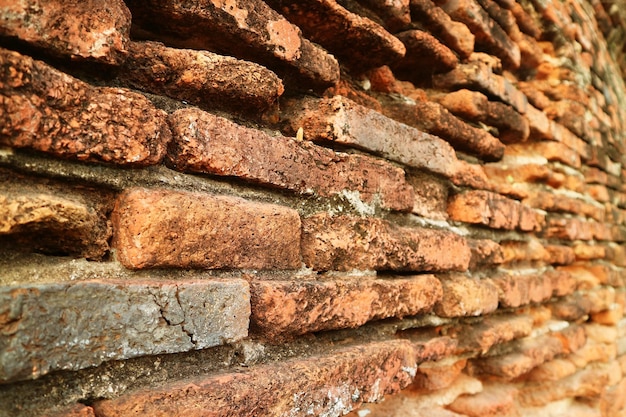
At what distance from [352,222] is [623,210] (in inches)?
88.7

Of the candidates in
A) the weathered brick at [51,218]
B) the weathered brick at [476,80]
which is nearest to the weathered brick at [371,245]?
the weathered brick at [51,218]

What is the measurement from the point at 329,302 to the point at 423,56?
0.78 m

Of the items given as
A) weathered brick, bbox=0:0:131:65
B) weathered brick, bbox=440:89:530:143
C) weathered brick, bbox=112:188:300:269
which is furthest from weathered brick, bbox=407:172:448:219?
weathered brick, bbox=0:0:131:65

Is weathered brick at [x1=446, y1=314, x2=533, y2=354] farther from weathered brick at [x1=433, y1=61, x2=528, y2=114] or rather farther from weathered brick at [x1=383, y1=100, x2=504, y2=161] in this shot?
weathered brick at [x1=433, y1=61, x2=528, y2=114]

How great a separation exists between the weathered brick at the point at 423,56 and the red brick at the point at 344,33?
0.34 feet

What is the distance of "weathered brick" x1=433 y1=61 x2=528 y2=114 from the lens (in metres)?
1.42

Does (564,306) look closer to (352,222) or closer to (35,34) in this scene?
(352,222)

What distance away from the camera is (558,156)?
1.83 metres

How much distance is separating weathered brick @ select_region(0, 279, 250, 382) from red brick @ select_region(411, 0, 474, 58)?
931 mm

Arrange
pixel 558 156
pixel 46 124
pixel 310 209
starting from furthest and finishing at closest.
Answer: pixel 558 156, pixel 310 209, pixel 46 124

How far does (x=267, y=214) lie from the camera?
2.67 ft

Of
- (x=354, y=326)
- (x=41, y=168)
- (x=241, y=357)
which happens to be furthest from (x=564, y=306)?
(x=41, y=168)

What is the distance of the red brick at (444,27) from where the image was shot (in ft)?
4.28

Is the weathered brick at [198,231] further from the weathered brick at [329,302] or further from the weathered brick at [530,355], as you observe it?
the weathered brick at [530,355]
